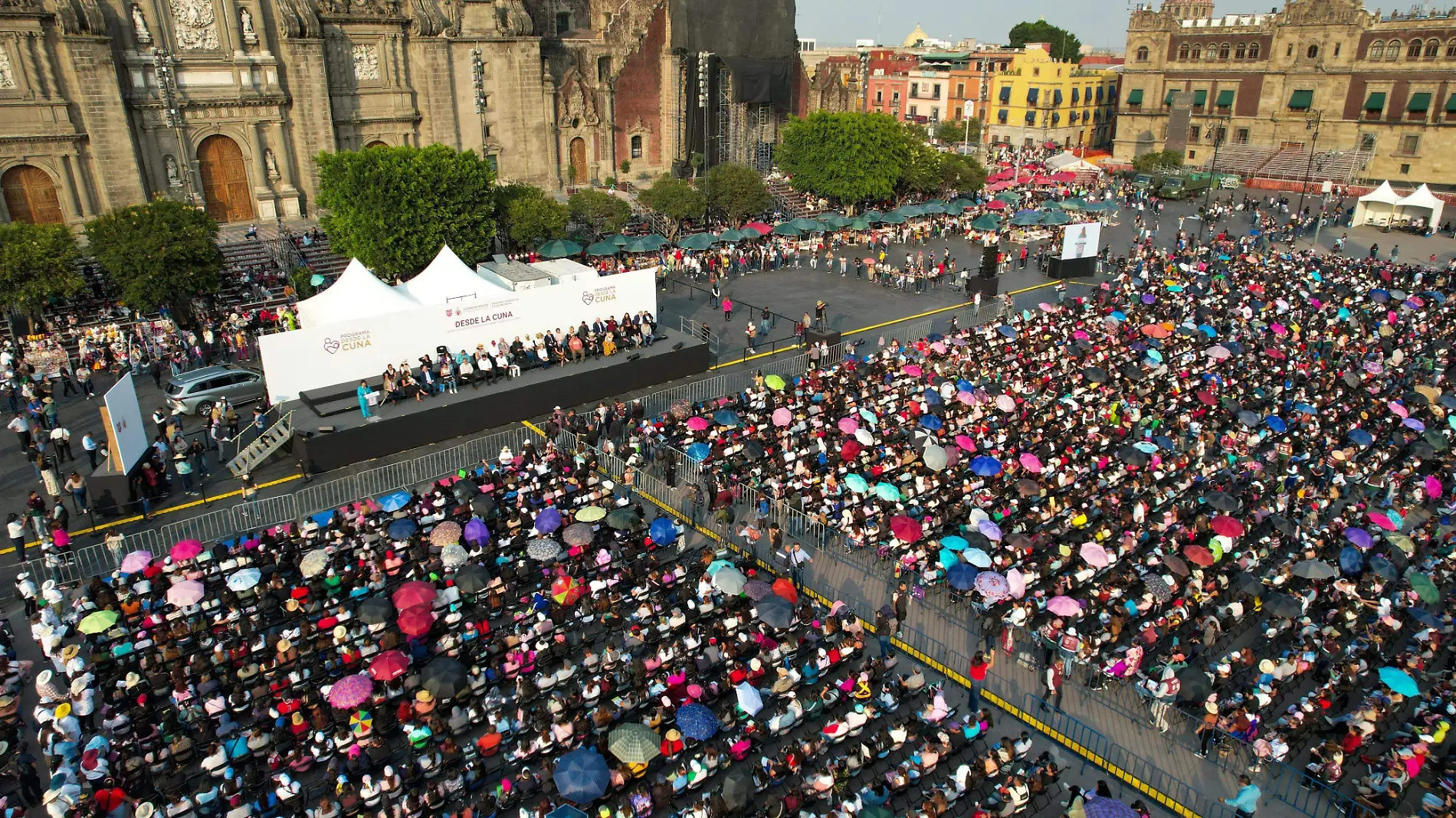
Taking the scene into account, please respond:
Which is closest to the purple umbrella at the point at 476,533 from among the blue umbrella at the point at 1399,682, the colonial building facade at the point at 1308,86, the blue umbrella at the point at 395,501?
the blue umbrella at the point at 395,501

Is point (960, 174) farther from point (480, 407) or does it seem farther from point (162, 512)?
point (162, 512)

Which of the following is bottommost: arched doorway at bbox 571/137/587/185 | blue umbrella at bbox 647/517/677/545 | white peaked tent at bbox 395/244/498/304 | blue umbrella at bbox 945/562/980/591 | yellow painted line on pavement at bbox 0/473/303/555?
Answer: yellow painted line on pavement at bbox 0/473/303/555

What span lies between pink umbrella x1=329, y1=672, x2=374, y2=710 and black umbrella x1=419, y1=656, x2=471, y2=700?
3.05 ft

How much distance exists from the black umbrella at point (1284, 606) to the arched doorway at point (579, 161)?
49.3 m

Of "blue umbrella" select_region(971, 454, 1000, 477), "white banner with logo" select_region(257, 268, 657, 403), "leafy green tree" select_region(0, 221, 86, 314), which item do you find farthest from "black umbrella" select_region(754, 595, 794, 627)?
"leafy green tree" select_region(0, 221, 86, 314)

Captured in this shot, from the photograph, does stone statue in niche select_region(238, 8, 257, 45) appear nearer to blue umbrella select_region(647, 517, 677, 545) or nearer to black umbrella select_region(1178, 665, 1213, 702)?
blue umbrella select_region(647, 517, 677, 545)

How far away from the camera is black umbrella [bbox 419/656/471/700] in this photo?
50.8ft

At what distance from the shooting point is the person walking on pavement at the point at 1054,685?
16.8 metres

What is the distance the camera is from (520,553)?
20.2 m

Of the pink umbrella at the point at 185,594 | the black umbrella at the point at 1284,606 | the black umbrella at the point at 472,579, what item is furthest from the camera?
the black umbrella at the point at 1284,606

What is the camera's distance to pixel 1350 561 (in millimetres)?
19812

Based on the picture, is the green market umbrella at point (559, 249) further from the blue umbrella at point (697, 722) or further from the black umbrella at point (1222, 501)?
the blue umbrella at point (697, 722)

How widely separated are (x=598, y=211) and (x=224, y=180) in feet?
63.4

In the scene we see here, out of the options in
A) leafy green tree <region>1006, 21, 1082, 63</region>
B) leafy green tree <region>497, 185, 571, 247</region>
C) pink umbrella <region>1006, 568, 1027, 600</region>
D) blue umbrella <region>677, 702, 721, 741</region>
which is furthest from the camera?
leafy green tree <region>1006, 21, 1082, 63</region>
